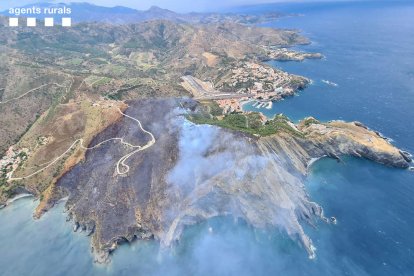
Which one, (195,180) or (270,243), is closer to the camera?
(270,243)

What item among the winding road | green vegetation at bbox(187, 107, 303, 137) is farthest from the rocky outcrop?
green vegetation at bbox(187, 107, 303, 137)

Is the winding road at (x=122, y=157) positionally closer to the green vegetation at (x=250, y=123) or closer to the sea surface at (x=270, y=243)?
the sea surface at (x=270, y=243)

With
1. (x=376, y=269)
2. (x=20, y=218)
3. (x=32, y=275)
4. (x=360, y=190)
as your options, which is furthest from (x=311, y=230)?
(x=20, y=218)

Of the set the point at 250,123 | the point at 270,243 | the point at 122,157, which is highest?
the point at 250,123

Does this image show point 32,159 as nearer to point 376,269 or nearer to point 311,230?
point 311,230

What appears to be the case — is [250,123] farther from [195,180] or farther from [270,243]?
[270,243]

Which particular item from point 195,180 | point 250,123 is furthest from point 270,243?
point 250,123

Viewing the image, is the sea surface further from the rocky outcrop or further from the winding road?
the winding road

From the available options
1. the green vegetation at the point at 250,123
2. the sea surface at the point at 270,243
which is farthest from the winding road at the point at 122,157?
the green vegetation at the point at 250,123
